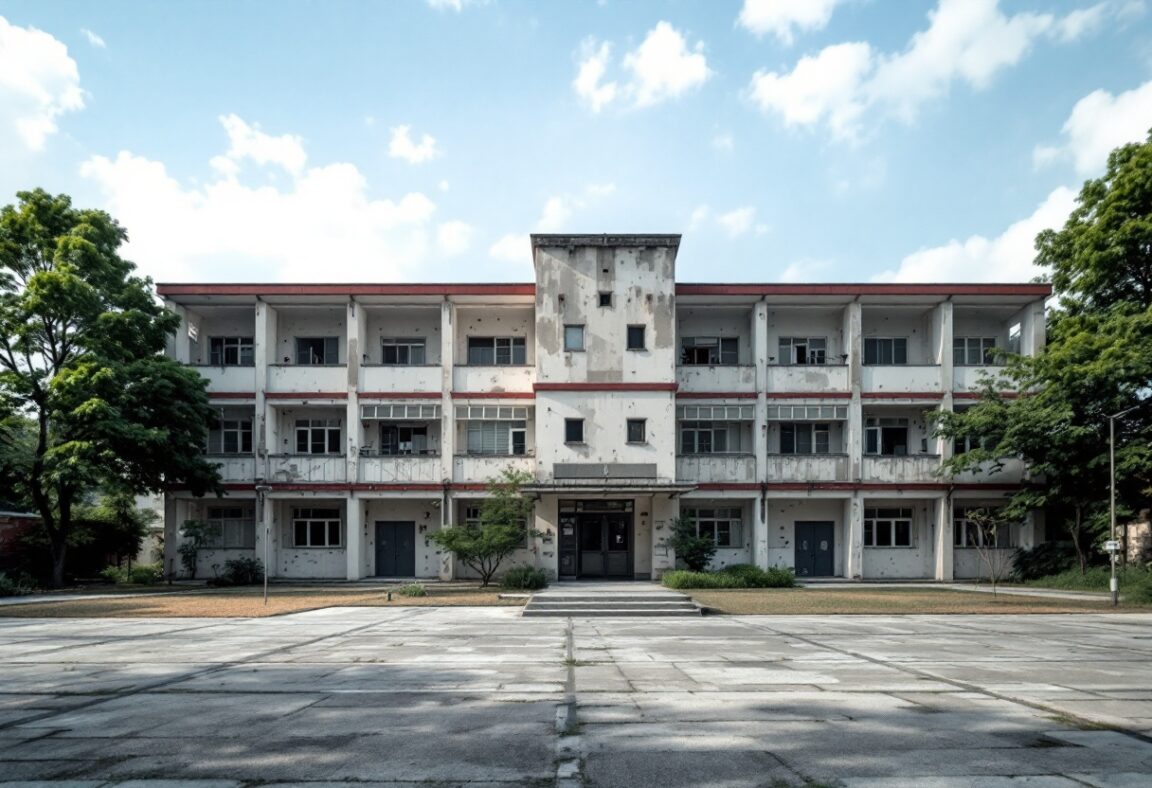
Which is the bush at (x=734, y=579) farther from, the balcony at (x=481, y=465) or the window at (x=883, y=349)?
the window at (x=883, y=349)

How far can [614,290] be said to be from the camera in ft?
96.8

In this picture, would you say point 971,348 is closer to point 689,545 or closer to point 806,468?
point 806,468

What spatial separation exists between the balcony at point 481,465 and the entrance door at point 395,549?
12.3 ft

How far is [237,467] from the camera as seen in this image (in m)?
30.7

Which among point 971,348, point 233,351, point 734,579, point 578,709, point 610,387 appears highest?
point 971,348

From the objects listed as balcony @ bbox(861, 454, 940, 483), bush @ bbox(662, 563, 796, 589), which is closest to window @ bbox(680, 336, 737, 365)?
balcony @ bbox(861, 454, 940, 483)

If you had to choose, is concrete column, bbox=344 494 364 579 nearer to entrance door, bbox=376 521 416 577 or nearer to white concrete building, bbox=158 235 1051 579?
white concrete building, bbox=158 235 1051 579

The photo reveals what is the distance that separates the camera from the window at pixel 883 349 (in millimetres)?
33125

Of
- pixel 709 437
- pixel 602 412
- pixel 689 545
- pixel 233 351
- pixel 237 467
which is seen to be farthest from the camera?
pixel 233 351

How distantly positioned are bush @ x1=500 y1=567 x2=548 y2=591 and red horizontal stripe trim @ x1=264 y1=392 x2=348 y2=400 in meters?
10.6

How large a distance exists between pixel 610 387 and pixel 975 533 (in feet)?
53.8

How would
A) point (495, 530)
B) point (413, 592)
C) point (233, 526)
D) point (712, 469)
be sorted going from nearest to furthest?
point (413, 592) < point (495, 530) < point (712, 469) < point (233, 526)

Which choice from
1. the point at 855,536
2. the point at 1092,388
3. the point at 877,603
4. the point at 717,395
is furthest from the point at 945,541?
the point at 877,603

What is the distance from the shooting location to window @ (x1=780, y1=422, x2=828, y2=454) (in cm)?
3253
